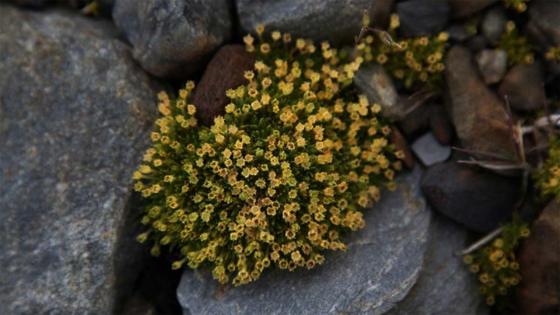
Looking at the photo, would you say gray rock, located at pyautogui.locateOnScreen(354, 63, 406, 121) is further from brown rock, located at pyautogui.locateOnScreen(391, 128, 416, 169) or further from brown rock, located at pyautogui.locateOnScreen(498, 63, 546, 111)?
brown rock, located at pyautogui.locateOnScreen(498, 63, 546, 111)

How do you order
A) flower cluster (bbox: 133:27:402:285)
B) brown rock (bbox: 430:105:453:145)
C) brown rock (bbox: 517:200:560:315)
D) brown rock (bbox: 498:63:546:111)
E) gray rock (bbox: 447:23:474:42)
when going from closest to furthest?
flower cluster (bbox: 133:27:402:285)
brown rock (bbox: 517:200:560:315)
brown rock (bbox: 498:63:546:111)
gray rock (bbox: 447:23:474:42)
brown rock (bbox: 430:105:453:145)

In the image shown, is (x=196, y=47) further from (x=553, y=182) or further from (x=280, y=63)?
(x=553, y=182)

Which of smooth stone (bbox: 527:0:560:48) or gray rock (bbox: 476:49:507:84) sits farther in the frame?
gray rock (bbox: 476:49:507:84)

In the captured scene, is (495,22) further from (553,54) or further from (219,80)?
(219,80)

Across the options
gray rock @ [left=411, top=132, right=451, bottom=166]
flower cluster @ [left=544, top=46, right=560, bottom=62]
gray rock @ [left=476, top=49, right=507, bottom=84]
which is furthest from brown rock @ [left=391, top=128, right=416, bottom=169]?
flower cluster @ [left=544, top=46, right=560, bottom=62]

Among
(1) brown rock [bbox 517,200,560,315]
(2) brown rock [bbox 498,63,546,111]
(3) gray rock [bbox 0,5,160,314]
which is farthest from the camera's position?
(2) brown rock [bbox 498,63,546,111]
